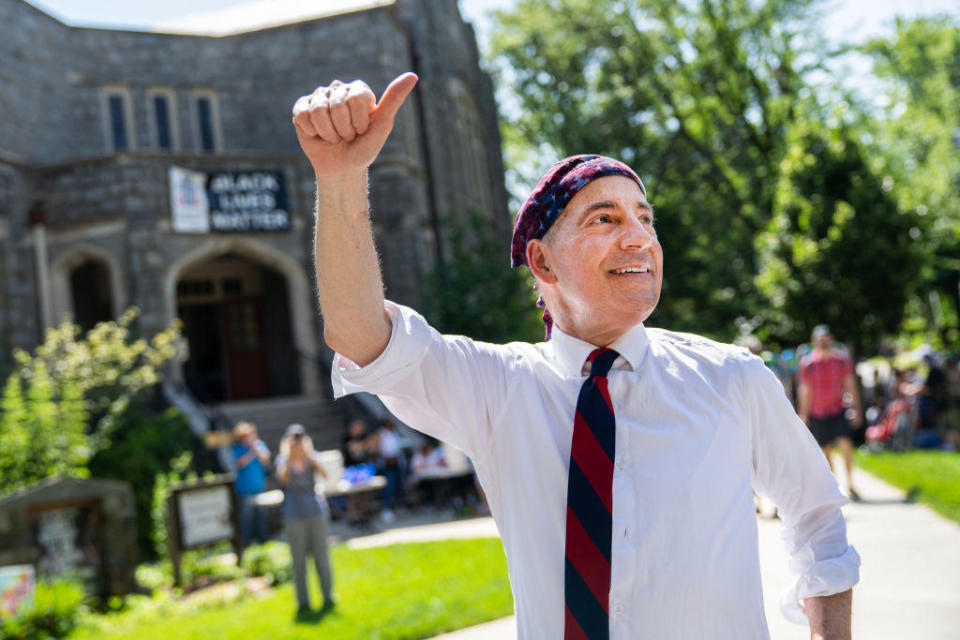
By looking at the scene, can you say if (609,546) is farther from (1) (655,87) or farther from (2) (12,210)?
(1) (655,87)

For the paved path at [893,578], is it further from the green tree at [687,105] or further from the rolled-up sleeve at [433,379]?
the green tree at [687,105]

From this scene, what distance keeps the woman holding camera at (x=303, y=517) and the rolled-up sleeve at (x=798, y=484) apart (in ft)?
21.0

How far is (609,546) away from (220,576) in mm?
9546

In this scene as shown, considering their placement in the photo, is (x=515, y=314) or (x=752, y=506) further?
(x=515, y=314)

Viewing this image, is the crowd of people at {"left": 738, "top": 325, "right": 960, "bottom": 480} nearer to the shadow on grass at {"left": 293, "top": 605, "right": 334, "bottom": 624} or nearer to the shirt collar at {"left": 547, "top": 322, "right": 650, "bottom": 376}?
the shadow on grass at {"left": 293, "top": 605, "right": 334, "bottom": 624}

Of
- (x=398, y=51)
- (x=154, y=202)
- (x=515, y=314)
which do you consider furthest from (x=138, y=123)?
(x=515, y=314)

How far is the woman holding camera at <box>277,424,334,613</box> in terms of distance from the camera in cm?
793

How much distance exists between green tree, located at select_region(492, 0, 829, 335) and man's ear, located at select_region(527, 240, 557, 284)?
24.9 metres

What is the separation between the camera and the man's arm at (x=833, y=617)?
1.94 meters

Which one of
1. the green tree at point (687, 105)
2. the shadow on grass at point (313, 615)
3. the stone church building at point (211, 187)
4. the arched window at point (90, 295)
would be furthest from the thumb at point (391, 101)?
the green tree at point (687, 105)

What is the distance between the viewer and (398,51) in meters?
23.6

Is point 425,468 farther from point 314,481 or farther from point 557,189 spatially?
point 557,189

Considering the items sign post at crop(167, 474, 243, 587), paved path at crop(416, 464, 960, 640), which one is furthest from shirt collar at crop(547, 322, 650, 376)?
sign post at crop(167, 474, 243, 587)

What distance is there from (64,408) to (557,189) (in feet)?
37.5
